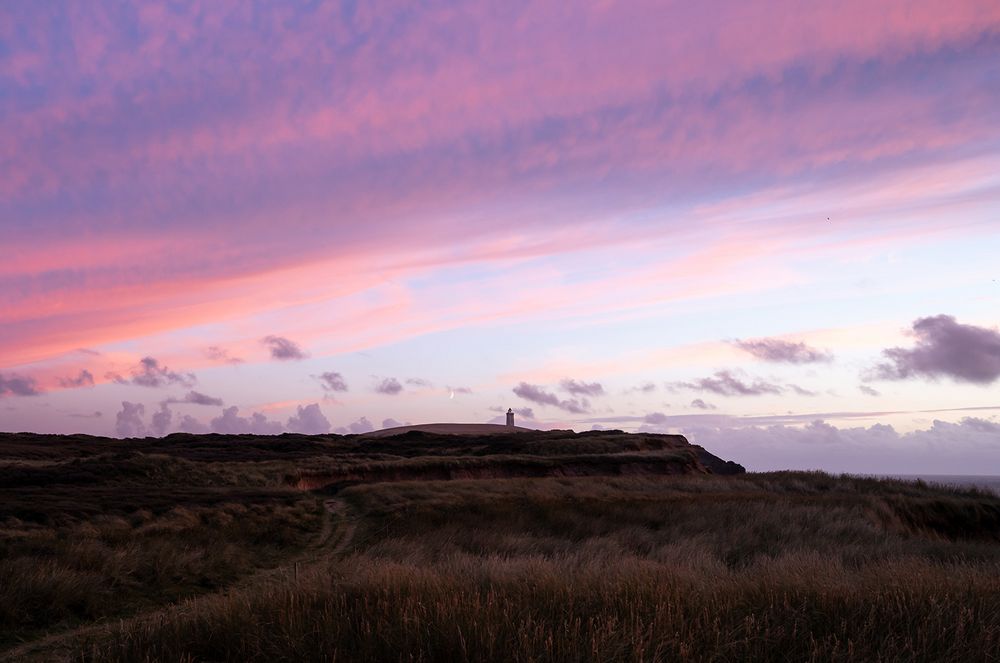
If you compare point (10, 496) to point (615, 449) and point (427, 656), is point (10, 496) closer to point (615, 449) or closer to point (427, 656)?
point (427, 656)

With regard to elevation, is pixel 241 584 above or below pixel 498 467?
below

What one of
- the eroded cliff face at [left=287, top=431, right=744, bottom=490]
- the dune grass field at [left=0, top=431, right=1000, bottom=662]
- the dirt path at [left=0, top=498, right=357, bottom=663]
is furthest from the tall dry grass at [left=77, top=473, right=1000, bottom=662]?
the eroded cliff face at [left=287, top=431, right=744, bottom=490]

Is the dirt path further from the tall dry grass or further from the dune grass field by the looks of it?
the tall dry grass

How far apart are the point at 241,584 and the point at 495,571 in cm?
673

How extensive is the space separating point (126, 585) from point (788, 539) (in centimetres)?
1457

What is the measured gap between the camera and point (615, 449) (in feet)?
183

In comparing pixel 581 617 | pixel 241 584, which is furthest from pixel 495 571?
pixel 241 584

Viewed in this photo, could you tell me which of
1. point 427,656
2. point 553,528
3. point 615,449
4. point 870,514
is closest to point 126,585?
point 427,656

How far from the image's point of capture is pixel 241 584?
1318 cm

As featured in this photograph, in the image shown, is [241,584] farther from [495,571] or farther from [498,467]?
[498,467]

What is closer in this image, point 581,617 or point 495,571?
point 581,617

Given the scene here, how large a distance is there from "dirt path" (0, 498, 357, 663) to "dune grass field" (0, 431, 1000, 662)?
87 mm

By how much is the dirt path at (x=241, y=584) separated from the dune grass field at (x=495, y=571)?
0.09 meters

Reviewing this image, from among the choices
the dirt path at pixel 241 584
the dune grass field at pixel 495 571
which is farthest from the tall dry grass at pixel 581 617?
the dirt path at pixel 241 584
